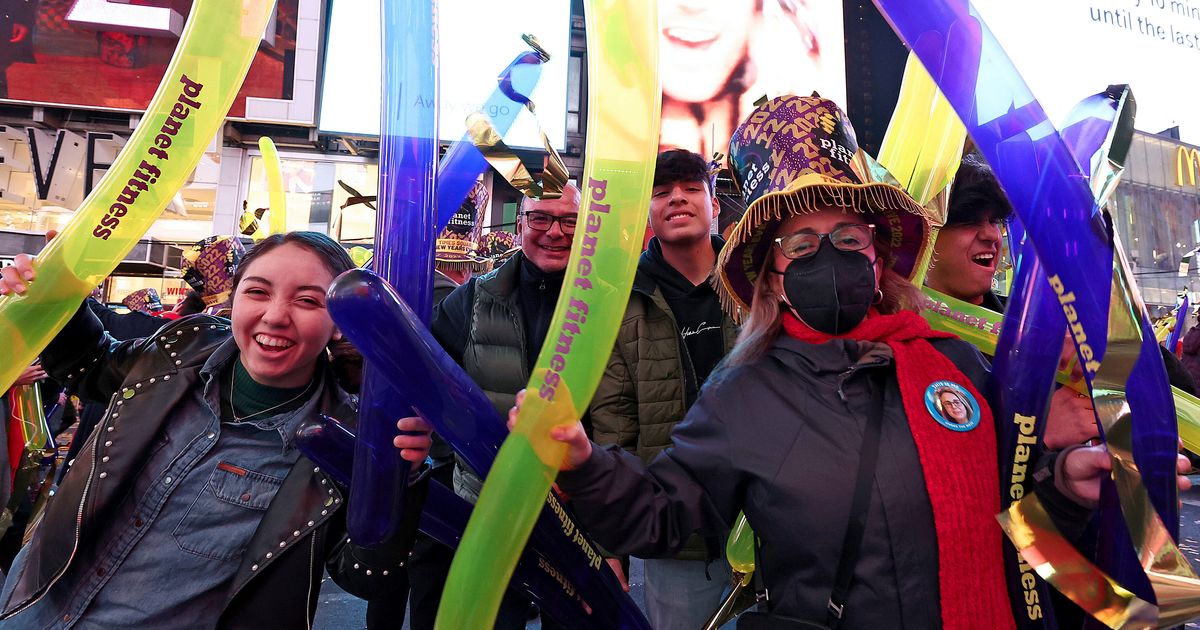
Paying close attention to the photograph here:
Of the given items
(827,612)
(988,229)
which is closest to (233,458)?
(827,612)

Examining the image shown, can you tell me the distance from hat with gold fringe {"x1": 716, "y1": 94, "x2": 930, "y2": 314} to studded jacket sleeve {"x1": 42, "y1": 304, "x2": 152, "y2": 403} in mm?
1421

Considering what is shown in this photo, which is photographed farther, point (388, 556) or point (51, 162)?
point (51, 162)

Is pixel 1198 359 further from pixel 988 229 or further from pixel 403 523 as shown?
pixel 403 523

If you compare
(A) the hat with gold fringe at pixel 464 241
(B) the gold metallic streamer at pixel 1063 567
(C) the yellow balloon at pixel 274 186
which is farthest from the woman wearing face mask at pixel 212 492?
(A) the hat with gold fringe at pixel 464 241

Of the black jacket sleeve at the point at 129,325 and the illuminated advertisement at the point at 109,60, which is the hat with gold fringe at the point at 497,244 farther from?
the illuminated advertisement at the point at 109,60

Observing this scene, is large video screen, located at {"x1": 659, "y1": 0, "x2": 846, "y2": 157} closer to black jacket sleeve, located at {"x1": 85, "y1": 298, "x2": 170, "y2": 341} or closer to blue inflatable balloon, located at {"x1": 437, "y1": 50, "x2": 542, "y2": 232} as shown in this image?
black jacket sleeve, located at {"x1": 85, "y1": 298, "x2": 170, "y2": 341}

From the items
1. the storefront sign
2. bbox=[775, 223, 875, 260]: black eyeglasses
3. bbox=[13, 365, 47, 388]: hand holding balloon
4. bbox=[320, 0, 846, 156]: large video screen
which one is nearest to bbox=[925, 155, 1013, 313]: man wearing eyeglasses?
bbox=[775, 223, 875, 260]: black eyeglasses

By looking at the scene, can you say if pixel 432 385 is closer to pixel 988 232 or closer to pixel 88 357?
pixel 88 357

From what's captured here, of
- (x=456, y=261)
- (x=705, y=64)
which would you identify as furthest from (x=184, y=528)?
(x=705, y=64)

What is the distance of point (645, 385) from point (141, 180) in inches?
56.5

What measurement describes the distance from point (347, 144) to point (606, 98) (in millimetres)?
13954

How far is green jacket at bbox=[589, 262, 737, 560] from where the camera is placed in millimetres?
2334

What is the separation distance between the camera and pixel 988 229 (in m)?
2.15

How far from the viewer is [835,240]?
1.54m
